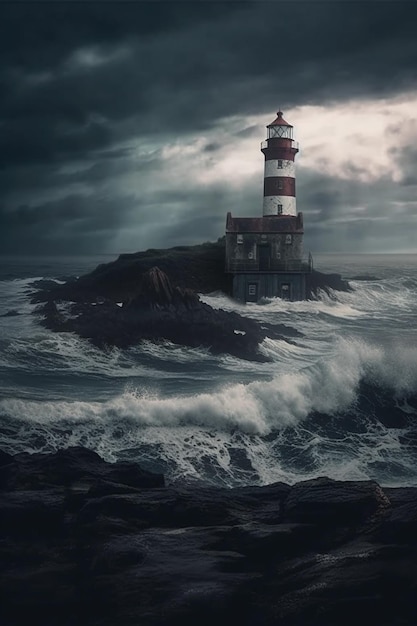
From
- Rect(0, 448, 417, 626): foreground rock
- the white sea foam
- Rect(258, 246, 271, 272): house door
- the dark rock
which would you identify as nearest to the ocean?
the white sea foam

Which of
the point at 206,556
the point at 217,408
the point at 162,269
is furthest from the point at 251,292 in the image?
the point at 206,556

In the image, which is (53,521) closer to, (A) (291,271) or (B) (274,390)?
(B) (274,390)

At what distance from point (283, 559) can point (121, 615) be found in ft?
6.27

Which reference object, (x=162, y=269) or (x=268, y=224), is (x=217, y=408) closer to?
(x=162, y=269)

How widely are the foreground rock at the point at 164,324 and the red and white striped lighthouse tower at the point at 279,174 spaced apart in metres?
12.4

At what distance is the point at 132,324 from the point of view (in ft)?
97.3

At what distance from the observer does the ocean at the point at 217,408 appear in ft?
48.8

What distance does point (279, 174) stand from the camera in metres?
41.9

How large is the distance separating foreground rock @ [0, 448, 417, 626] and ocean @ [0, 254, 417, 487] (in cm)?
381

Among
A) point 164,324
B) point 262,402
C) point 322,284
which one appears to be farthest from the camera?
point 322,284

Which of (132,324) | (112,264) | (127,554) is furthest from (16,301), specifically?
(127,554)

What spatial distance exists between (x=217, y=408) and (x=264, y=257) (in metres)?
25.6

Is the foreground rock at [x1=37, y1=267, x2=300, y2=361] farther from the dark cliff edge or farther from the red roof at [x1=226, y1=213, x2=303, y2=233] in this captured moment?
the red roof at [x1=226, y1=213, x2=303, y2=233]

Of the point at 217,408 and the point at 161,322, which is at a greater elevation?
the point at 161,322
